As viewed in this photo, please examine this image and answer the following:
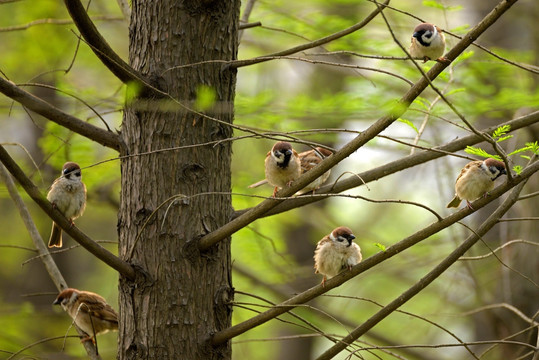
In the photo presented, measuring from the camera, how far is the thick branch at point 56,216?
2.98 meters

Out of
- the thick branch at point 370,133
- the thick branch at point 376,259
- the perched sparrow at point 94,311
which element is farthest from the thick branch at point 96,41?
the perched sparrow at point 94,311

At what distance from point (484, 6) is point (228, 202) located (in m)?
7.69

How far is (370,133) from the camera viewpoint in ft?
9.85

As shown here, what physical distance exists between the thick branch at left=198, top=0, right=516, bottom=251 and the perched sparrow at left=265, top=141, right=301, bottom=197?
1840 millimetres

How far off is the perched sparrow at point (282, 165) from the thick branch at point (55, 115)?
71.5 inches

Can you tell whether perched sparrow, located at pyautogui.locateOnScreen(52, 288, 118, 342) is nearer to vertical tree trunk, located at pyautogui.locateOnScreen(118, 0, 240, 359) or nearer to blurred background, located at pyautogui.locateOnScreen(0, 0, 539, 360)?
blurred background, located at pyautogui.locateOnScreen(0, 0, 539, 360)

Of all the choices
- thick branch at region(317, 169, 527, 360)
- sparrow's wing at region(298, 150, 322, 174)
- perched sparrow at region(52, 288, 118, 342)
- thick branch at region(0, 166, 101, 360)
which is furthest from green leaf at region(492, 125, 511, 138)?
perched sparrow at region(52, 288, 118, 342)

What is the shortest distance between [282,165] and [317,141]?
3.86 m

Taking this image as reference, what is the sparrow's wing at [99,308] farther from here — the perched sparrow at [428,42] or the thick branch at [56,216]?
the perched sparrow at [428,42]

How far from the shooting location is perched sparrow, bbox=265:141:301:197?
5.31 meters

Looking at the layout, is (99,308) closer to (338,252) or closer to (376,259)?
Result: (338,252)

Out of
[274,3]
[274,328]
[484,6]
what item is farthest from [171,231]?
[274,328]

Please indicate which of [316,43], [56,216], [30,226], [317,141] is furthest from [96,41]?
[317,141]

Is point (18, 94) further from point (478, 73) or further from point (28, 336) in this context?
point (28, 336)
